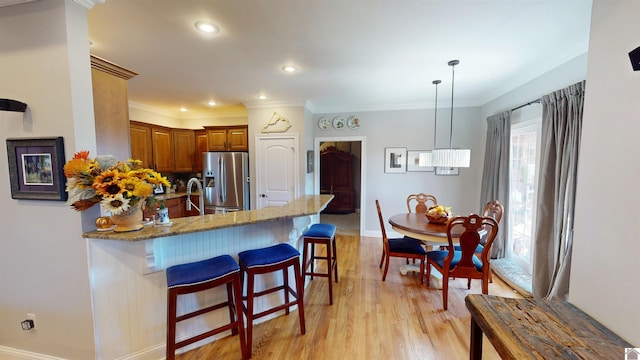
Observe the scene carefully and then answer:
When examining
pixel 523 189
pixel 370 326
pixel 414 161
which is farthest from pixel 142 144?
pixel 523 189

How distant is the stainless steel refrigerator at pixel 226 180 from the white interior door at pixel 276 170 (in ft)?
0.87

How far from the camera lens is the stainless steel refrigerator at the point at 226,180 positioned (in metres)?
4.28

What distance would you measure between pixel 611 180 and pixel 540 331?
0.71m

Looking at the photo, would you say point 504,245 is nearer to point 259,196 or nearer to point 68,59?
point 259,196

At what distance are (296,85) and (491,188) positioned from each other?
10.8ft

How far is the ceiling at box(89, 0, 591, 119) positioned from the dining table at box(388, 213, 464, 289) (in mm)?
1811

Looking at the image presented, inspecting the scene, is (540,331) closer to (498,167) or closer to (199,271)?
(199,271)

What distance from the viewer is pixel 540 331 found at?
0.99 m

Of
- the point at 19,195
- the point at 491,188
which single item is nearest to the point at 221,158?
the point at 19,195

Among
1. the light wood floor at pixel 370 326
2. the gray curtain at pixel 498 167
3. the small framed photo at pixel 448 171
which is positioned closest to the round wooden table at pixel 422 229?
the light wood floor at pixel 370 326

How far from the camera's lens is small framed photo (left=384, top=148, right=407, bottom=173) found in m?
4.48

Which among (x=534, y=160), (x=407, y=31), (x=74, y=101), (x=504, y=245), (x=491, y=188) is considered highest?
(x=407, y=31)

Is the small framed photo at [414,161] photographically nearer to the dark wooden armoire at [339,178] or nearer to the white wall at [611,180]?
the dark wooden armoire at [339,178]

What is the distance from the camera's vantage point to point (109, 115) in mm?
1862
